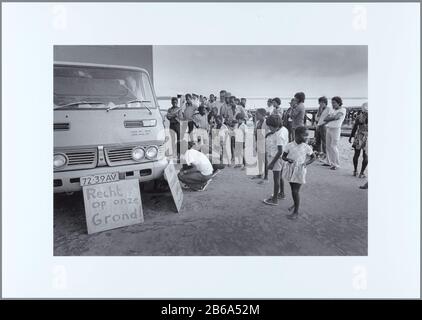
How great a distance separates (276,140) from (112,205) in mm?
1730

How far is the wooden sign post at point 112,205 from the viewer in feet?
7.40

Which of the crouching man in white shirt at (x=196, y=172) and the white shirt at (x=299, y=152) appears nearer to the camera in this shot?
the white shirt at (x=299, y=152)

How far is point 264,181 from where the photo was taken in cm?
355

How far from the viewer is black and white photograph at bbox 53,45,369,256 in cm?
223

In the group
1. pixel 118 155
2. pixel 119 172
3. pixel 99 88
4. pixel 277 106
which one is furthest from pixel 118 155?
pixel 277 106

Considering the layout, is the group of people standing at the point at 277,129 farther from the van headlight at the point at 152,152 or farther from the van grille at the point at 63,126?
the van grille at the point at 63,126

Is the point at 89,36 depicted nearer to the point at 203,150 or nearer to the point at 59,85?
the point at 59,85

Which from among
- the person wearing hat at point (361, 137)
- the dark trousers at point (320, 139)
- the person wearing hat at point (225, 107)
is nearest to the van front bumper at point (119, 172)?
the person wearing hat at point (225, 107)

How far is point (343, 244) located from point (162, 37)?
2431 millimetres

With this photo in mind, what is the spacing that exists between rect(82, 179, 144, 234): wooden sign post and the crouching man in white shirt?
959 millimetres

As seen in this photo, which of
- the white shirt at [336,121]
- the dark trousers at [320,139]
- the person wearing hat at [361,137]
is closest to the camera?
the person wearing hat at [361,137]

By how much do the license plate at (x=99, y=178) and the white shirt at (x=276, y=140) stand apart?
159cm

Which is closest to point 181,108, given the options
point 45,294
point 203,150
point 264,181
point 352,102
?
point 203,150

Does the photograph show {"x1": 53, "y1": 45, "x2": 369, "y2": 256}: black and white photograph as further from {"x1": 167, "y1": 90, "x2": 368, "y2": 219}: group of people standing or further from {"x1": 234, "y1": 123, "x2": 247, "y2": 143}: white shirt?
{"x1": 234, "y1": 123, "x2": 247, "y2": 143}: white shirt
